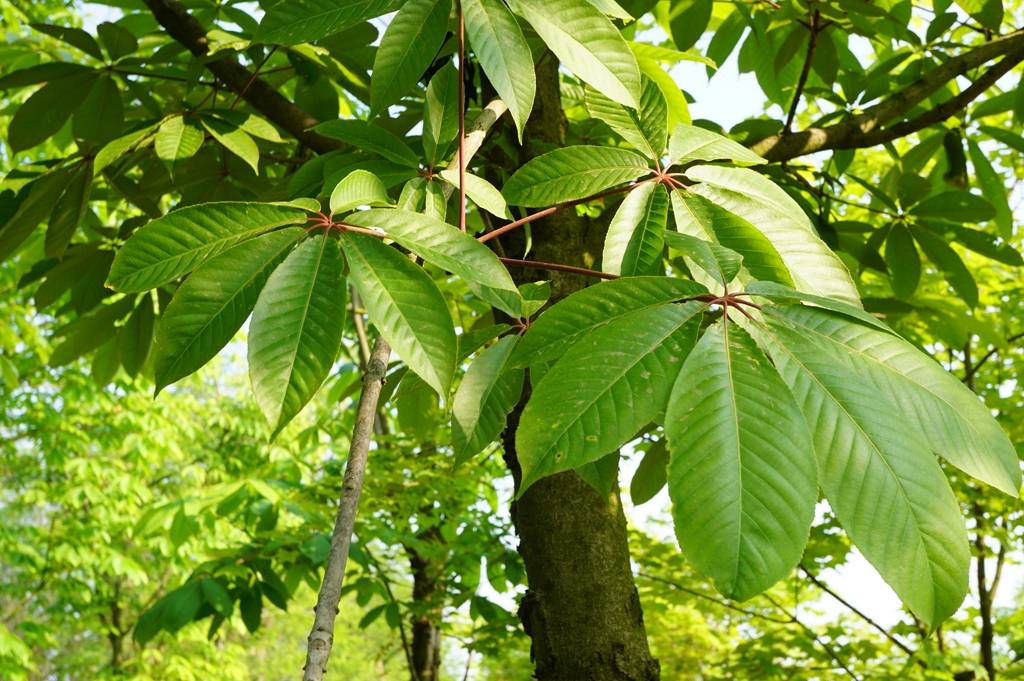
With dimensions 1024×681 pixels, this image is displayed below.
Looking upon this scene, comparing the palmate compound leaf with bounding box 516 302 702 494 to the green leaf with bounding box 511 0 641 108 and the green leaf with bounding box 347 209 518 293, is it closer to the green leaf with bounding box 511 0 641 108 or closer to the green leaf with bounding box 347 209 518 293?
the green leaf with bounding box 347 209 518 293

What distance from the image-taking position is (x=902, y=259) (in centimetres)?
168

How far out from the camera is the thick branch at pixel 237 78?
124cm

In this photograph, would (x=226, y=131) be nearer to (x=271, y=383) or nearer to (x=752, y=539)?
(x=271, y=383)

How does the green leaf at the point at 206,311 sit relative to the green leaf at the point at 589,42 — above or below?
below

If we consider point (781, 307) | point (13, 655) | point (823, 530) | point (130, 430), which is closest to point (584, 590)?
point (781, 307)

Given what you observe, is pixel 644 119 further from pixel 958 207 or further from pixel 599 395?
pixel 958 207

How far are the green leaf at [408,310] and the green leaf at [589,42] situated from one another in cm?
23

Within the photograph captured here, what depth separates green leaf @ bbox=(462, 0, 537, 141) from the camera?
671mm

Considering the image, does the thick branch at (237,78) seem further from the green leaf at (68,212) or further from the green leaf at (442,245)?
the green leaf at (442,245)

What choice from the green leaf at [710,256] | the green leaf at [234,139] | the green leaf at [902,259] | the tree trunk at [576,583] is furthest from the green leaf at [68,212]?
the green leaf at [902,259]

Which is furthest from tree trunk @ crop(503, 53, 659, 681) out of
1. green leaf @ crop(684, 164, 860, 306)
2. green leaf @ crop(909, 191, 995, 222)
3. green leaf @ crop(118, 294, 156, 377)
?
green leaf @ crop(118, 294, 156, 377)

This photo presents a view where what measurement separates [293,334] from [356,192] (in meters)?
0.13

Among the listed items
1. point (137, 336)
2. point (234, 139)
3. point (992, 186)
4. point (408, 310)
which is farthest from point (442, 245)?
point (992, 186)

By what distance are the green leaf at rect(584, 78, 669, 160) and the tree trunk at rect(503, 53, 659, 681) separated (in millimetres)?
451
